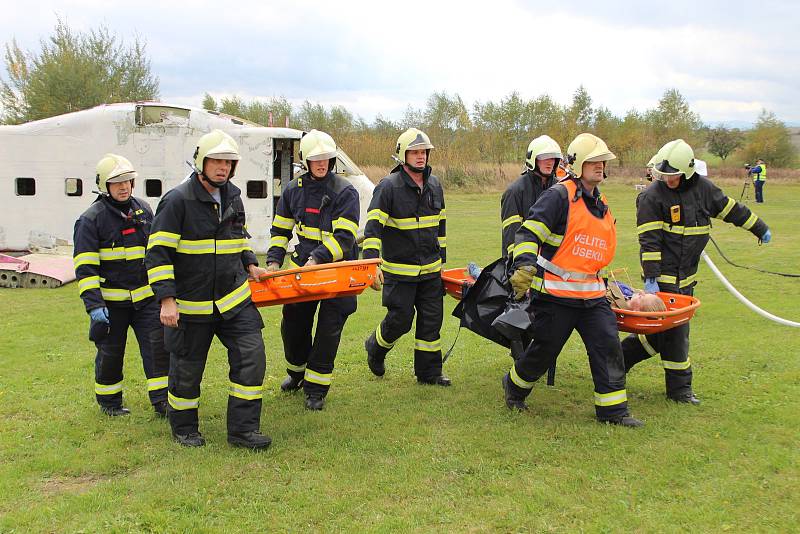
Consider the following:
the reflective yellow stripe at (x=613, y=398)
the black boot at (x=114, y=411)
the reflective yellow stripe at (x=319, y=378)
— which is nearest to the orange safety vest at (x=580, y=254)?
the reflective yellow stripe at (x=613, y=398)

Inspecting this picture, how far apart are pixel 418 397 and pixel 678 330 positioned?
2.34m

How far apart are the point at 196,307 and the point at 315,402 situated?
156cm

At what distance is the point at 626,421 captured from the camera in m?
5.28

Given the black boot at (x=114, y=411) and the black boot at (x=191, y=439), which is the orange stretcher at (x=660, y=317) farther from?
the black boot at (x=114, y=411)

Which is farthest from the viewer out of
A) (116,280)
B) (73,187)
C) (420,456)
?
(73,187)

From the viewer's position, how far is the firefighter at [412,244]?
6.17m

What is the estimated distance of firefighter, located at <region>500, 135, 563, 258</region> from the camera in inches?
249

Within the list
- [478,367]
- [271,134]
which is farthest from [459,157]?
[478,367]

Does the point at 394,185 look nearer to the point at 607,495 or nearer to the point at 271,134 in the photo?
the point at 607,495

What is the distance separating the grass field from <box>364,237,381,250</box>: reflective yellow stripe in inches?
54.2

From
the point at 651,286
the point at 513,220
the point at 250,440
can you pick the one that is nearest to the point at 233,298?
the point at 250,440

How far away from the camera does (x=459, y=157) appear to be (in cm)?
3947

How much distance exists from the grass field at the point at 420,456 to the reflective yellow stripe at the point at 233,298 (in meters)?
1.04

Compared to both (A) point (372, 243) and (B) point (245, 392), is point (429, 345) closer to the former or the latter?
(A) point (372, 243)
